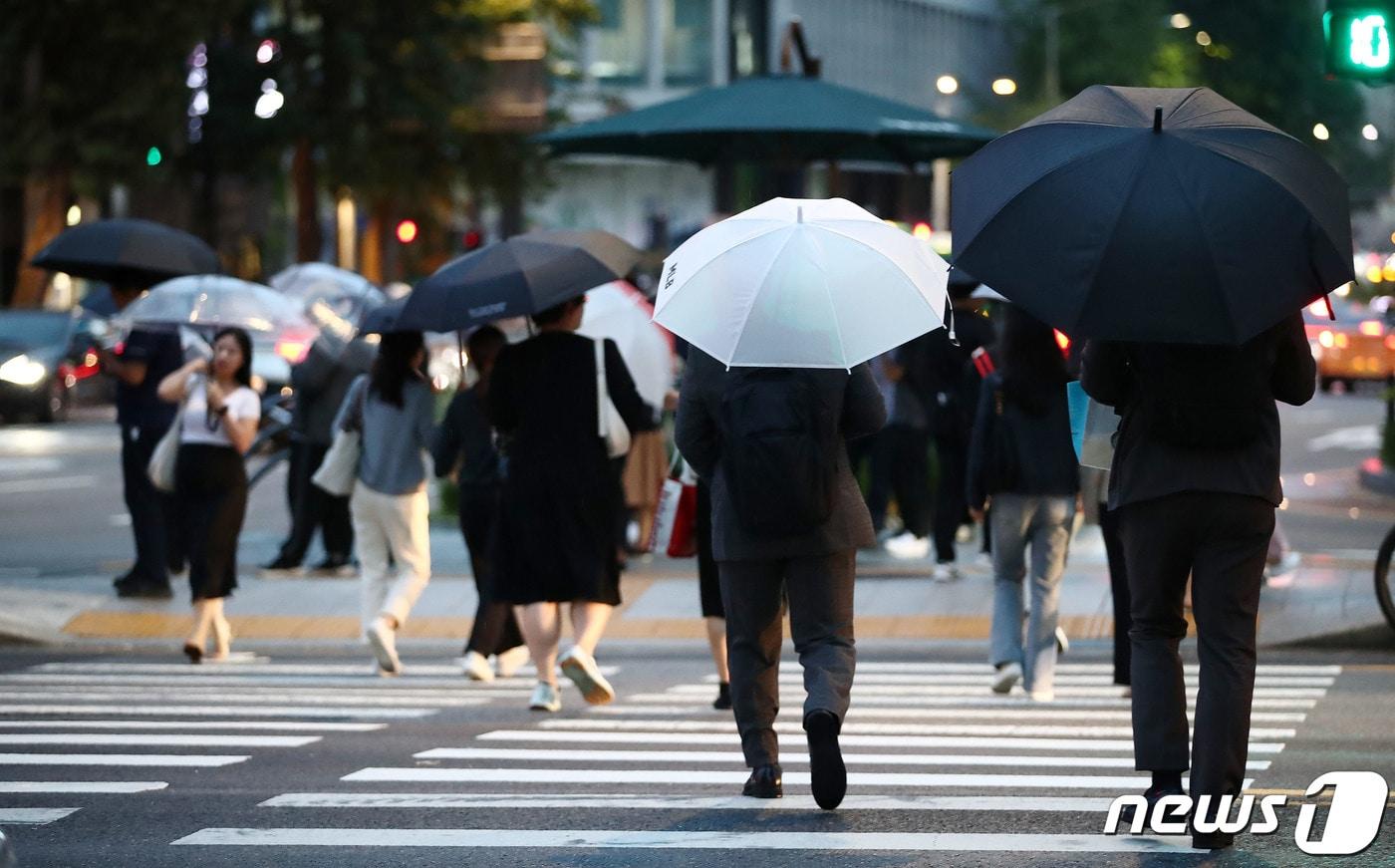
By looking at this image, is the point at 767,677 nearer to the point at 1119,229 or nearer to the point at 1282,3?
the point at 1119,229

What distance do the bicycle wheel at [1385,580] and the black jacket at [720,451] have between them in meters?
5.43

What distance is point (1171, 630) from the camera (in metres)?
7.37

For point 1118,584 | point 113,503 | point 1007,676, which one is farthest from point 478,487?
point 113,503

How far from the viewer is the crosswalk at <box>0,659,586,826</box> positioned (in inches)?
356

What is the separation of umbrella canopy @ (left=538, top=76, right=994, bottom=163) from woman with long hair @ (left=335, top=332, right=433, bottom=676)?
413 cm

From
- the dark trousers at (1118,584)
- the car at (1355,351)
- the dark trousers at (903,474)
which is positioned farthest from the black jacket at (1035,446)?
the car at (1355,351)

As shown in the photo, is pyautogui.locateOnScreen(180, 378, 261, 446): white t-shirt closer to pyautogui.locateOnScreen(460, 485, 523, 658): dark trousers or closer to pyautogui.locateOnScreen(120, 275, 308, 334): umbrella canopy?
pyautogui.locateOnScreen(120, 275, 308, 334): umbrella canopy

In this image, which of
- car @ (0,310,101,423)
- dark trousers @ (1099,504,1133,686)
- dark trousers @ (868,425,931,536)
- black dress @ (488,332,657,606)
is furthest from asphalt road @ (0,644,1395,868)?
car @ (0,310,101,423)

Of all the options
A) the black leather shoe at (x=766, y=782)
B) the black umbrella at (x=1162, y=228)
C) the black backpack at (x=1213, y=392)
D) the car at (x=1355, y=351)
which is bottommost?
the car at (x=1355, y=351)

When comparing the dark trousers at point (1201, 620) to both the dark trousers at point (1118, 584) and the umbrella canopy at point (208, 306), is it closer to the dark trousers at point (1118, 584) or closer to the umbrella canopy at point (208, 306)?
the dark trousers at point (1118, 584)

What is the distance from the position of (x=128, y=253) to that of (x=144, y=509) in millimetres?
1634

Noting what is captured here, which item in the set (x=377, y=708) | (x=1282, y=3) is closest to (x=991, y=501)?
(x=377, y=708)

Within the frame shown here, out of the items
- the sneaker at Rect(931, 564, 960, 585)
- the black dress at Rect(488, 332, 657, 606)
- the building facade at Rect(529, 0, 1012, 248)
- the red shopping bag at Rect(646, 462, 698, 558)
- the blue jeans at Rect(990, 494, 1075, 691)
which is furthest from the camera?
the building facade at Rect(529, 0, 1012, 248)

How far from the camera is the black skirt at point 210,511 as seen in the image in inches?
520
